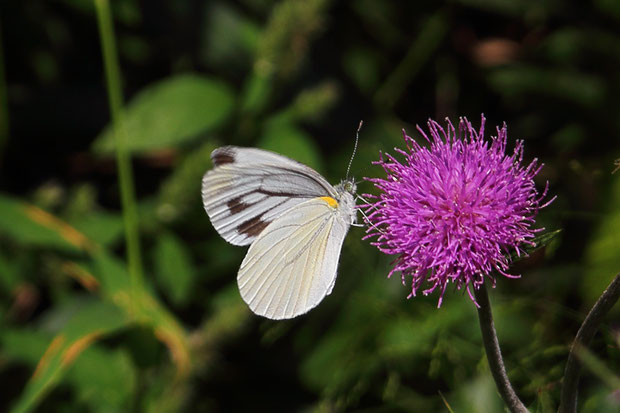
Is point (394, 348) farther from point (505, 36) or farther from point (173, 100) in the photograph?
point (505, 36)

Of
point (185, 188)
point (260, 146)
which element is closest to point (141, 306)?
point (185, 188)

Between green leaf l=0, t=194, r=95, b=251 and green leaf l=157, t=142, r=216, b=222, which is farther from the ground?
green leaf l=157, t=142, r=216, b=222

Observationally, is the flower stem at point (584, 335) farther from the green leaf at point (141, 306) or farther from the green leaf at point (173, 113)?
the green leaf at point (173, 113)

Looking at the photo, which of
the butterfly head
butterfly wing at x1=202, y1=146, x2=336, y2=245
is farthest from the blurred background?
butterfly wing at x1=202, y1=146, x2=336, y2=245

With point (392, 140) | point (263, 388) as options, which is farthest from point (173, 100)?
point (263, 388)

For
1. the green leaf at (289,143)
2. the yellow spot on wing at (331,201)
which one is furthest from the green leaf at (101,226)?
the yellow spot on wing at (331,201)

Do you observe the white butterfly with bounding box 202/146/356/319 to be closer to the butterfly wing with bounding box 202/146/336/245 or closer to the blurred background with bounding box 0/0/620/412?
the butterfly wing with bounding box 202/146/336/245
